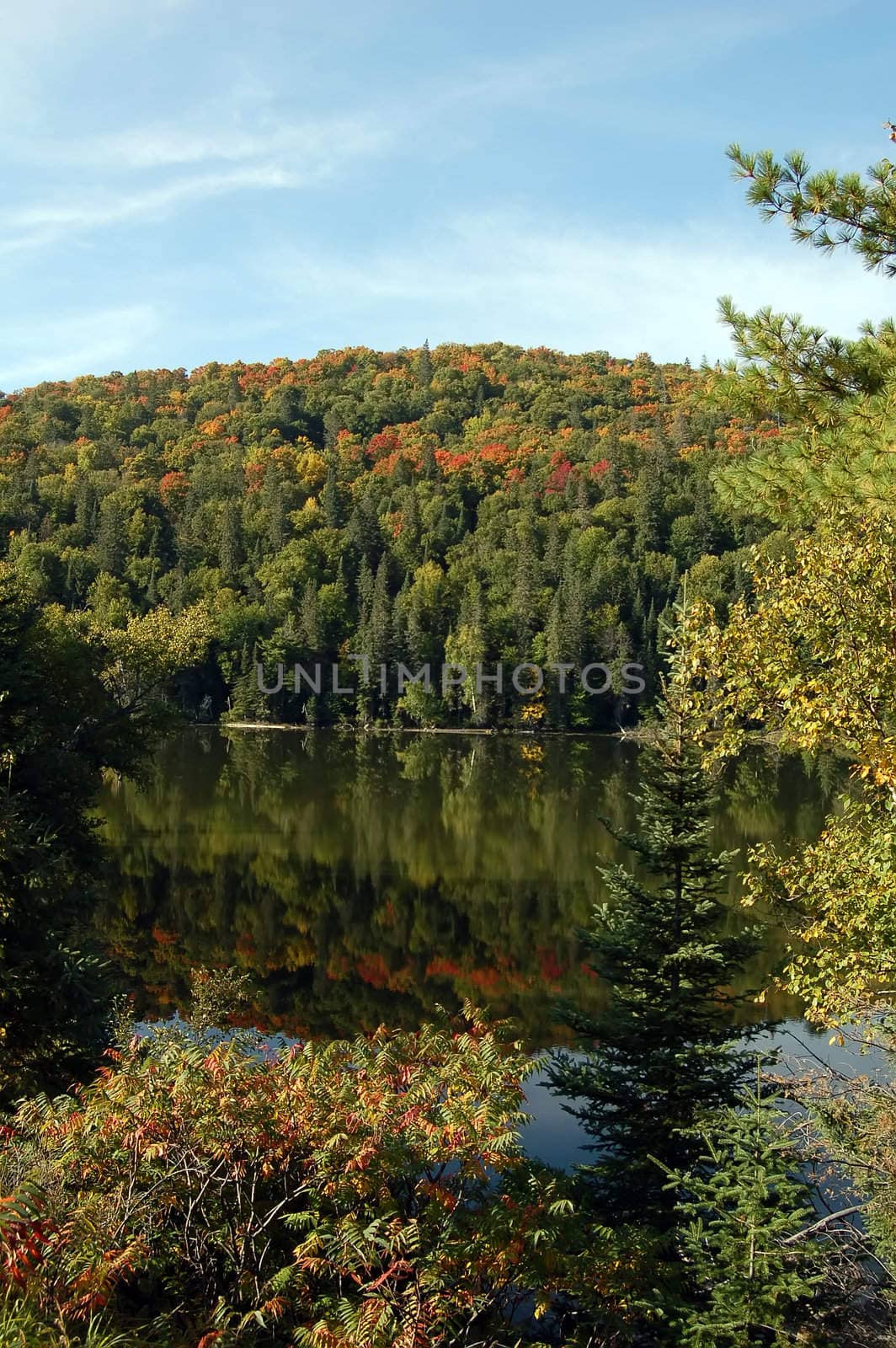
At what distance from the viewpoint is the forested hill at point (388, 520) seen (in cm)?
8750

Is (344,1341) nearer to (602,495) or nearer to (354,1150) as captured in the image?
(354,1150)

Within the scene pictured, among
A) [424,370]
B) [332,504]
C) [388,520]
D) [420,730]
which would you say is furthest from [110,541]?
[424,370]

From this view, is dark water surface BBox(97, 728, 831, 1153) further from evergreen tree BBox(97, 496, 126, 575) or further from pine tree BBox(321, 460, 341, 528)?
pine tree BBox(321, 460, 341, 528)

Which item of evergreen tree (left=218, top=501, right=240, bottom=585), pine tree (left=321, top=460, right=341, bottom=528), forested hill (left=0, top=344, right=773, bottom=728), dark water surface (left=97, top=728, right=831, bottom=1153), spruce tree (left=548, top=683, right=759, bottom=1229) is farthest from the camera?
pine tree (left=321, top=460, right=341, bottom=528)

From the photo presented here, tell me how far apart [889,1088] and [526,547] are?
3352 inches

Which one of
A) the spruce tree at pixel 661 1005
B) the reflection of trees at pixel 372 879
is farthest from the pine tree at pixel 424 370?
the spruce tree at pixel 661 1005

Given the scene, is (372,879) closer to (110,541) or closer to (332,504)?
(110,541)

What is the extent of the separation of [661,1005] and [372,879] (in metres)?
19.8

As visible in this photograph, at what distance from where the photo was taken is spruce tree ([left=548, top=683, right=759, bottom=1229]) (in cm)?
1021

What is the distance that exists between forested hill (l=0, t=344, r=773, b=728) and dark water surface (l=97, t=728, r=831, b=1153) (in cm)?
2509

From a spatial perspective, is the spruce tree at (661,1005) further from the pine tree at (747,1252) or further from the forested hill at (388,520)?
the forested hill at (388,520)

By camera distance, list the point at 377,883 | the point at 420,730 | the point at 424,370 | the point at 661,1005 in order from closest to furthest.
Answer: the point at 661,1005 → the point at 377,883 → the point at 420,730 → the point at 424,370

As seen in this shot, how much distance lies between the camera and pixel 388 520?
111 metres

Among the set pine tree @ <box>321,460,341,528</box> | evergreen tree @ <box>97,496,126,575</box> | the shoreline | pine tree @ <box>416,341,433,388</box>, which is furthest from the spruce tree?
pine tree @ <box>416,341,433,388</box>
